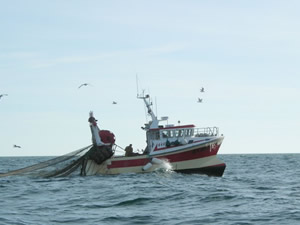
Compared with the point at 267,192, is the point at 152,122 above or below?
above

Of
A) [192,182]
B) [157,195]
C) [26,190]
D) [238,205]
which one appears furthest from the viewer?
[192,182]

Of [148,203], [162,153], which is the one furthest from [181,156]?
[148,203]

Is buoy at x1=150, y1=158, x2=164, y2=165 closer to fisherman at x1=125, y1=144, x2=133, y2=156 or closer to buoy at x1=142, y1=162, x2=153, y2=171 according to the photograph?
buoy at x1=142, y1=162, x2=153, y2=171

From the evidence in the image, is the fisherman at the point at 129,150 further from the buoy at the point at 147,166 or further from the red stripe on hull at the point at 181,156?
the buoy at the point at 147,166

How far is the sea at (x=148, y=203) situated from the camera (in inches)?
859

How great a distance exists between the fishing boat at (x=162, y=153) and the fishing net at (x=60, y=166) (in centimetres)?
83

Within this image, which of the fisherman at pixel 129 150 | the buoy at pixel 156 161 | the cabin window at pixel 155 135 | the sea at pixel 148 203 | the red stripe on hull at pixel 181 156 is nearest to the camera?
the sea at pixel 148 203

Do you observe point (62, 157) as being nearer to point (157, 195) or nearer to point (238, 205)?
point (157, 195)

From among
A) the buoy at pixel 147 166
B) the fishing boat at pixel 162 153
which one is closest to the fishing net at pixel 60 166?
the fishing boat at pixel 162 153

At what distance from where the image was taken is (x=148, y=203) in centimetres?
2628

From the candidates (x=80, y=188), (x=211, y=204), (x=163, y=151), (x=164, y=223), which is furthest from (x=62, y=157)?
(x=164, y=223)

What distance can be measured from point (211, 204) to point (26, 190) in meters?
13.5

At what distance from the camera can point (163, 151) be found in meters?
44.3

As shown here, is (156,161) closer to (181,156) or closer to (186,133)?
(181,156)
